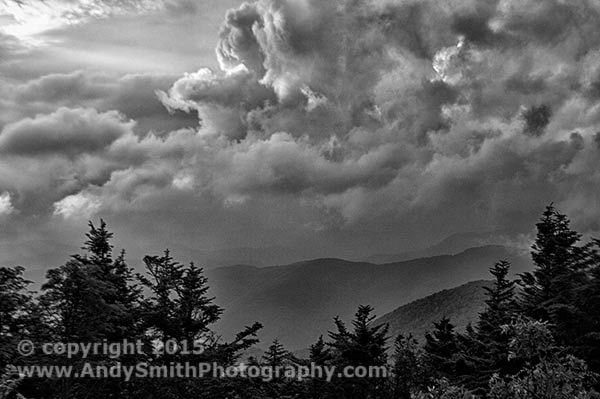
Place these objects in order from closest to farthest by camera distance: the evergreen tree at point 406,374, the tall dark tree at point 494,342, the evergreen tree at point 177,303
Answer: the evergreen tree at point 177,303
the tall dark tree at point 494,342
the evergreen tree at point 406,374

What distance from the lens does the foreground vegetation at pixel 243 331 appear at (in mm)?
12953

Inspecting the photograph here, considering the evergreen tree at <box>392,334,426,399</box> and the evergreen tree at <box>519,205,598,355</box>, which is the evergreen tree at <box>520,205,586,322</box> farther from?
the evergreen tree at <box>392,334,426,399</box>

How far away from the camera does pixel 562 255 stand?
3148cm

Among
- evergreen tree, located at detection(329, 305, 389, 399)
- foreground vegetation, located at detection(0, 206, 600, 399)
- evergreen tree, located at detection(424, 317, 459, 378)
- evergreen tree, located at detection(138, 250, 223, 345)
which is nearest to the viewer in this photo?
foreground vegetation, located at detection(0, 206, 600, 399)

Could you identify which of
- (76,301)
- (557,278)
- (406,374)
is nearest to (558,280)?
(557,278)

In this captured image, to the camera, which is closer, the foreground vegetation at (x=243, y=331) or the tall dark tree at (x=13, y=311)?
the foreground vegetation at (x=243, y=331)

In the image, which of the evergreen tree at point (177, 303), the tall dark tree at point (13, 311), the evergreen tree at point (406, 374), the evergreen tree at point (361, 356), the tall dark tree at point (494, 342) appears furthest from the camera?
the evergreen tree at point (406, 374)

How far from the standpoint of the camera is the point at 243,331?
26500 millimetres

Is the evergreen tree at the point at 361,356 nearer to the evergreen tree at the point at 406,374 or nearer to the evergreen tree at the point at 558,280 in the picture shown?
the evergreen tree at the point at 406,374

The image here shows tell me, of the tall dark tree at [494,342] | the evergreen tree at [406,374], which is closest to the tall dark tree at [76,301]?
the tall dark tree at [494,342]

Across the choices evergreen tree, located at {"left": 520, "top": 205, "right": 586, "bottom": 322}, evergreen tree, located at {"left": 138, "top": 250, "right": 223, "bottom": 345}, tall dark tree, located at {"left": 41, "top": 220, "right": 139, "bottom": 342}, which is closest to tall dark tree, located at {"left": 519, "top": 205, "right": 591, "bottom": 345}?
evergreen tree, located at {"left": 520, "top": 205, "right": 586, "bottom": 322}

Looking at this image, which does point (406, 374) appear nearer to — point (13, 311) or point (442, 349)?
point (442, 349)

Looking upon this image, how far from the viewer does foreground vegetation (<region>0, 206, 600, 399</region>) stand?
13.0 meters

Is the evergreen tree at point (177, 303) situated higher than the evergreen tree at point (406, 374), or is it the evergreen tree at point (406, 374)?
the evergreen tree at point (177, 303)
